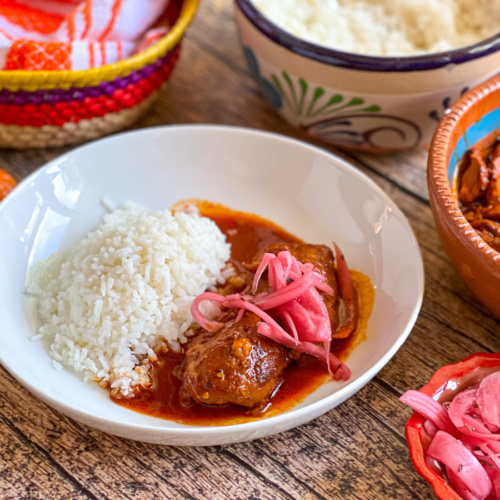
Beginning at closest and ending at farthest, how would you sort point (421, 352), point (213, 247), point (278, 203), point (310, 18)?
point (421, 352) → point (213, 247) → point (278, 203) → point (310, 18)

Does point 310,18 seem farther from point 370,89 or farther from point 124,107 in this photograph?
point 124,107

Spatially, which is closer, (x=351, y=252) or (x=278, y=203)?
(x=351, y=252)

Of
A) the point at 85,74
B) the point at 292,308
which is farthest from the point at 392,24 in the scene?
the point at 292,308

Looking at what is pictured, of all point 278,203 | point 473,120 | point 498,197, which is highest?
point 473,120

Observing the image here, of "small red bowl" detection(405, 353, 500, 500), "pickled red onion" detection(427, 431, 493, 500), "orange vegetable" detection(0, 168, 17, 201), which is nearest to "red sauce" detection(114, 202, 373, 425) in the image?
"small red bowl" detection(405, 353, 500, 500)

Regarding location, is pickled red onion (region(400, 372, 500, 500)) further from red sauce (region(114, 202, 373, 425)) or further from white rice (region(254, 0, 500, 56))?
white rice (region(254, 0, 500, 56))

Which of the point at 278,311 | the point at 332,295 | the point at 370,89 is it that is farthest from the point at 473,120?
the point at 278,311

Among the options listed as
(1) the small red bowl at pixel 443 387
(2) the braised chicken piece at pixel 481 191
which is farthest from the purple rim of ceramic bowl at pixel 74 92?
(1) the small red bowl at pixel 443 387
